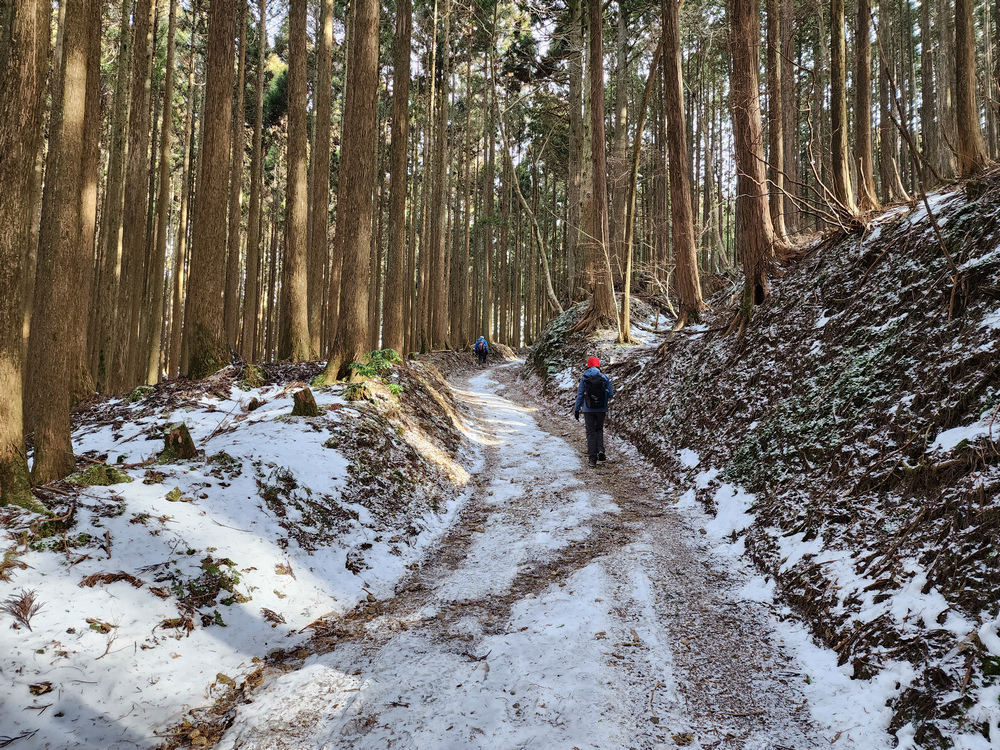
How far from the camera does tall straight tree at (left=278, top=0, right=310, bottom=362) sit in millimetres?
11180

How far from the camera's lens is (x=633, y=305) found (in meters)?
20.1

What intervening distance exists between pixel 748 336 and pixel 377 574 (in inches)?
255

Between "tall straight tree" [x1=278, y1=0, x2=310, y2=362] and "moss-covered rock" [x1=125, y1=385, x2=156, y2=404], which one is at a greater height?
"tall straight tree" [x1=278, y1=0, x2=310, y2=362]

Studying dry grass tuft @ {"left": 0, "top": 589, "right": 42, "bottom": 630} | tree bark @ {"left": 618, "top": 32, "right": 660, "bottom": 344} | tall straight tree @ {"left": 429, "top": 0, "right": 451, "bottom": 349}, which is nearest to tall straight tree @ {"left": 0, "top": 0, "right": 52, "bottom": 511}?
dry grass tuft @ {"left": 0, "top": 589, "right": 42, "bottom": 630}

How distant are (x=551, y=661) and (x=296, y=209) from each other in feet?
37.0

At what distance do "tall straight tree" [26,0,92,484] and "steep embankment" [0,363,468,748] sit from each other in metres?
0.49

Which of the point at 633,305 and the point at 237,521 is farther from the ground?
the point at 633,305

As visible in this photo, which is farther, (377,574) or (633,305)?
(633,305)

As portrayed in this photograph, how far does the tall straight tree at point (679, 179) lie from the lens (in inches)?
445

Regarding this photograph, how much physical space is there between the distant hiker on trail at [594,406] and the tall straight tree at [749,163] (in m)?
Answer: 2.49

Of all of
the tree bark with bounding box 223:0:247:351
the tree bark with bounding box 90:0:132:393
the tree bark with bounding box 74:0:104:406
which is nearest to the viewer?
the tree bark with bounding box 74:0:104:406

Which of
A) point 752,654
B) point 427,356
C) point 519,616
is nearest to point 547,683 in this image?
point 519,616

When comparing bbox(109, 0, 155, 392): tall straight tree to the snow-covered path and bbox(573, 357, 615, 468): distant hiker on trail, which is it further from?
the snow-covered path

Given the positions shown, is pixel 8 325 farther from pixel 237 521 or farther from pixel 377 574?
pixel 377 574
